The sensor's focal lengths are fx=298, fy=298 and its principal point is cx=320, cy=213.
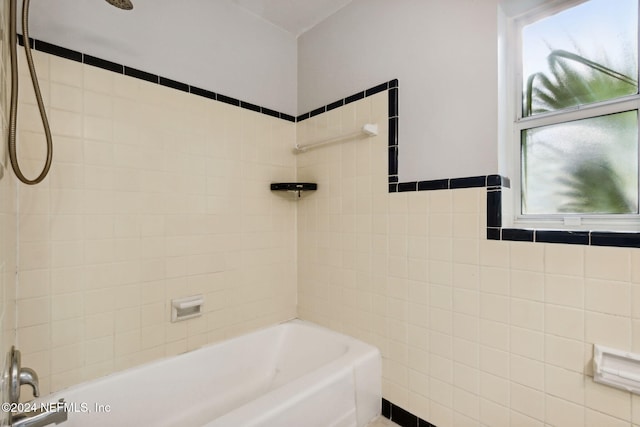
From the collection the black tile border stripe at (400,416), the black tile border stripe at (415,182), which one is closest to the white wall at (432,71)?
the black tile border stripe at (415,182)

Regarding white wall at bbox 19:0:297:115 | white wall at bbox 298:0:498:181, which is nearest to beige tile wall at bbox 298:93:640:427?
white wall at bbox 298:0:498:181

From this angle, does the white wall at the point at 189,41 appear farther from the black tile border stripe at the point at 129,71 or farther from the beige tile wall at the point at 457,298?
the beige tile wall at the point at 457,298

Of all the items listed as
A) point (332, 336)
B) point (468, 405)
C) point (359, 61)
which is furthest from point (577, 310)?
point (359, 61)

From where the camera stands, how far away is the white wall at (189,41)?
125 centimetres

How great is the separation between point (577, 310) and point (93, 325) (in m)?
1.90

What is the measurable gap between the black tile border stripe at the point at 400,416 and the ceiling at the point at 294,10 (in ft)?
7.43

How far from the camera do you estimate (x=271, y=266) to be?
1.95 meters

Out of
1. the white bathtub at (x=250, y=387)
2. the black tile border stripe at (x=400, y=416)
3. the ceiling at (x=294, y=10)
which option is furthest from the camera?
the ceiling at (x=294, y=10)

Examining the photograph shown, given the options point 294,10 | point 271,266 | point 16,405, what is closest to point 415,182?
point 271,266

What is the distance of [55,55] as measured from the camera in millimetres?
1205

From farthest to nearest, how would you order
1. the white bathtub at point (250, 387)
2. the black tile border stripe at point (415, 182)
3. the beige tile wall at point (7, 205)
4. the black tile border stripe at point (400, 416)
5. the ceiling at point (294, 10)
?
the ceiling at point (294, 10)
the black tile border stripe at point (400, 416)
the white bathtub at point (250, 387)
the black tile border stripe at point (415, 182)
the beige tile wall at point (7, 205)

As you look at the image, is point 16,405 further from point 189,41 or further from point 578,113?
point 578,113

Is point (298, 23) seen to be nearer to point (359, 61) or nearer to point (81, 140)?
point (359, 61)

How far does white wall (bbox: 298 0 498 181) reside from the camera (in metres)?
1.24
